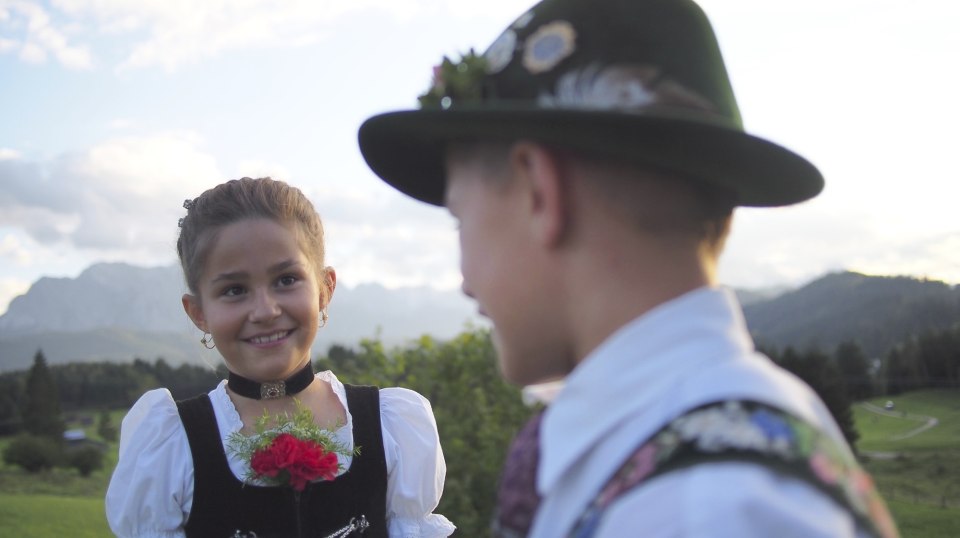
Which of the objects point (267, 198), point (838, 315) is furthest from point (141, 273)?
point (267, 198)

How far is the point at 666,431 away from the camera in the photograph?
3.68 feet

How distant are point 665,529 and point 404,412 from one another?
7.92 feet

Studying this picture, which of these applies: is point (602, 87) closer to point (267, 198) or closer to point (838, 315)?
point (267, 198)

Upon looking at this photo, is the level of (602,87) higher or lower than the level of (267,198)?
lower

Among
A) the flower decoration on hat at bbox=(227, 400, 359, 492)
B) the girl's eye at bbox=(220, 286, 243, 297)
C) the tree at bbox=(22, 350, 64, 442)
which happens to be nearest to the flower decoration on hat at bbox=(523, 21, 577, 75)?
the flower decoration on hat at bbox=(227, 400, 359, 492)

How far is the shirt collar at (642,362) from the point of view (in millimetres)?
1218

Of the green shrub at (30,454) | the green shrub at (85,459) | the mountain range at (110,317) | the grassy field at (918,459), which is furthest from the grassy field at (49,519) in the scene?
the mountain range at (110,317)

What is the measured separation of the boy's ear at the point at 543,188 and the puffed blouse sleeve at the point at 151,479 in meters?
2.11

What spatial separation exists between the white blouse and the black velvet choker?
0.23ft

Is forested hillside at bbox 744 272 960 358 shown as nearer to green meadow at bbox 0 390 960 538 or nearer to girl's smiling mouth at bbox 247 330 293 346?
green meadow at bbox 0 390 960 538

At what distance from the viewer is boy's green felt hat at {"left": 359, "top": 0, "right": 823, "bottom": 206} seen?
132 centimetres

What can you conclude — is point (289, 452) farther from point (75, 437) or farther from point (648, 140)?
point (75, 437)

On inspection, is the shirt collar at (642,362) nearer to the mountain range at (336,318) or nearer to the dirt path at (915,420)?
the mountain range at (336,318)

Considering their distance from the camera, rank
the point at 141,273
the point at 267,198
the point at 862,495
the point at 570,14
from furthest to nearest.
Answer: the point at 141,273, the point at 267,198, the point at 570,14, the point at 862,495
